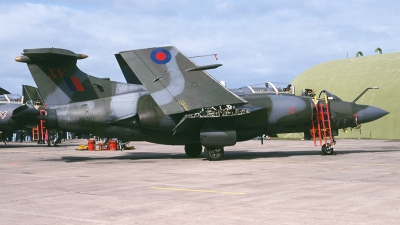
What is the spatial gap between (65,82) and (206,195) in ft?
41.0

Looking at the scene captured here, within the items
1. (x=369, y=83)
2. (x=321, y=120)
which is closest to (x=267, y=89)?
(x=321, y=120)

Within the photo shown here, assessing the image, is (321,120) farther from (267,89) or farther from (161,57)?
(161,57)

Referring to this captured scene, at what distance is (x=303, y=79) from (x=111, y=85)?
46753 millimetres

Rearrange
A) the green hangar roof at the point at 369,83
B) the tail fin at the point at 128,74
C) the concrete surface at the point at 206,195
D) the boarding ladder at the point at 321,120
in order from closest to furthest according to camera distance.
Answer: the concrete surface at the point at 206,195, the boarding ladder at the point at 321,120, the tail fin at the point at 128,74, the green hangar roof at the point at 369,83

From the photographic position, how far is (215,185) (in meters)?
12.8

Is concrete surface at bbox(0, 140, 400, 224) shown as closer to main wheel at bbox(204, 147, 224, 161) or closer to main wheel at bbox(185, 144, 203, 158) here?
main wheel at bbox(204, 147, 224, 161)

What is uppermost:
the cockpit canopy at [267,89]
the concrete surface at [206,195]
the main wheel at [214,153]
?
the cockpit canopy at [267,89]

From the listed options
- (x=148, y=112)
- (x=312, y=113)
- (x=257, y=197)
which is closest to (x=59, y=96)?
(x=148, y=112)

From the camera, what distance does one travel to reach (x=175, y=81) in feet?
67.6

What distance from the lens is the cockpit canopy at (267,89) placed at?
72.9 ft

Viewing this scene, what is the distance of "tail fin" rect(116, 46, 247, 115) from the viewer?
20312mm

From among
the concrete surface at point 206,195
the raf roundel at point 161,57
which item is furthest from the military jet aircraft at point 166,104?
the concrete surface at point 206,195

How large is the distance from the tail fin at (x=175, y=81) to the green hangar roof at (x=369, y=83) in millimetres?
36803

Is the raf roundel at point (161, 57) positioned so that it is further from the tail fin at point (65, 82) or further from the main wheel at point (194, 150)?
the main wheel at point (194, 150)
